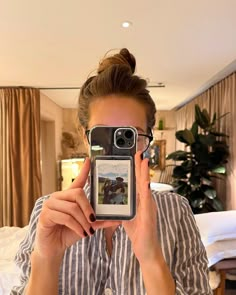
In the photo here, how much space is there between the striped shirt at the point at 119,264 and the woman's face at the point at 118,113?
8.6 inches

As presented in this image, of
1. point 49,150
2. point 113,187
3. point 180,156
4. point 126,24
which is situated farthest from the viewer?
point 49,150

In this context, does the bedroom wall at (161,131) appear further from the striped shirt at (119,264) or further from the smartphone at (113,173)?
the smartphone at (113,173)

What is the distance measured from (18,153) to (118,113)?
9.40 ft

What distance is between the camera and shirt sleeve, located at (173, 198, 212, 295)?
1.84 feet

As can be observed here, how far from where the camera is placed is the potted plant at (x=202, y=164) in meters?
2.63

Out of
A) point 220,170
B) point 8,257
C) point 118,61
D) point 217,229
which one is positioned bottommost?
point 8,257

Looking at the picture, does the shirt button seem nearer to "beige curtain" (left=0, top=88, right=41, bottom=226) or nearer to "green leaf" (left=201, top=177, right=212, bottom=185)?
"green leaf" (left=201, top=177, right=212, bottom=185)

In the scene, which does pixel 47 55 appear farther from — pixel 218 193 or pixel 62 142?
pixel 62 142

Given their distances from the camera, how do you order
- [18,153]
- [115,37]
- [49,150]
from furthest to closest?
[49,150] < [18,153] < [115,37]

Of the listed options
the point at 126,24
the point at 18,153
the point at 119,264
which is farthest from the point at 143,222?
the point at 18,153

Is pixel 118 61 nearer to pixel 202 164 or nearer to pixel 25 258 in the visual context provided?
pixel 25 258

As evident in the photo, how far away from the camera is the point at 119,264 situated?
1.88 ft

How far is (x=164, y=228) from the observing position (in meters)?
0.62

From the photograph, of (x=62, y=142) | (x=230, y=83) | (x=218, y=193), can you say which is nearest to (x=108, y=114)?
(x=230, y=83)
